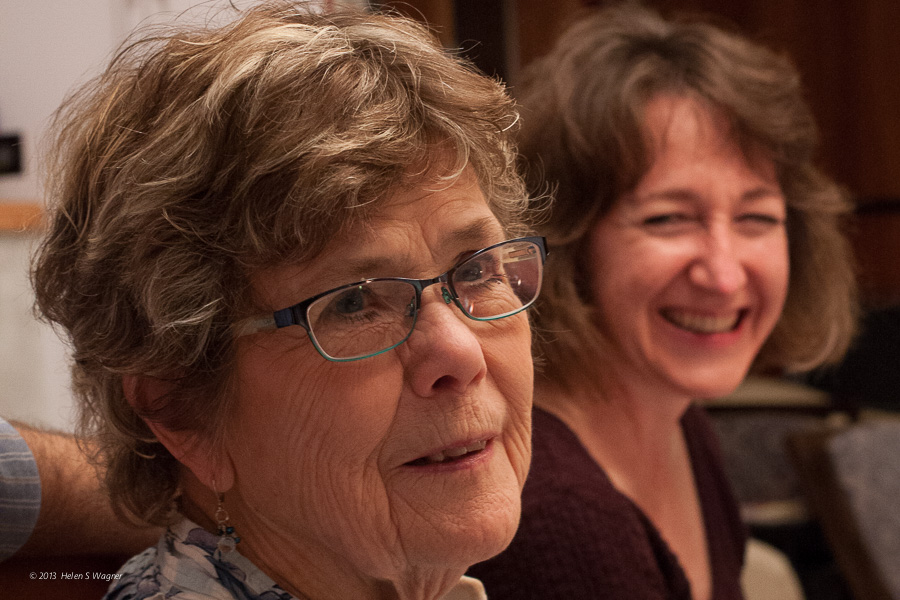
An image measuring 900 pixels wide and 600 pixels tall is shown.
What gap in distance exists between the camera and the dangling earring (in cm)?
101

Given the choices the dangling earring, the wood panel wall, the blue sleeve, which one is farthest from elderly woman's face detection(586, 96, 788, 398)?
the wood panel wall

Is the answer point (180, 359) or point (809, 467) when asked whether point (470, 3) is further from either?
point (180, 359)

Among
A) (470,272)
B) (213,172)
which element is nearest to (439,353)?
(470,272)

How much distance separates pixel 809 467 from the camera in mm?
2598

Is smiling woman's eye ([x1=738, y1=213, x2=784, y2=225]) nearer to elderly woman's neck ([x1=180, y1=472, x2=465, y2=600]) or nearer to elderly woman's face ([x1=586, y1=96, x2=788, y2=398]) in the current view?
elderly woman's face ([x1=586, y1=96, x2=788, y2=398])

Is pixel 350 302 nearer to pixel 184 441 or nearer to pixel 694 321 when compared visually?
pixel 184 441

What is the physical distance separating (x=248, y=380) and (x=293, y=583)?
26 centimetres

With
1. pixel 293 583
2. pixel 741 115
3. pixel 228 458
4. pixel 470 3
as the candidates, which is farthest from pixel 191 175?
pixel 470 3

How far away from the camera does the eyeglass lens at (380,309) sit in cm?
93

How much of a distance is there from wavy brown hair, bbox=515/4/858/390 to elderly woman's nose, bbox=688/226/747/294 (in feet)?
0.59

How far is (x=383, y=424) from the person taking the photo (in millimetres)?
934

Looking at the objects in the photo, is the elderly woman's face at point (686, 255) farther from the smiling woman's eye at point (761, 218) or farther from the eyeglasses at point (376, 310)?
the eyeglasses at point (376, 310)

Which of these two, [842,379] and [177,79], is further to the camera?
[842,379]

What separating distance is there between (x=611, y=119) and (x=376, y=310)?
0.90m
